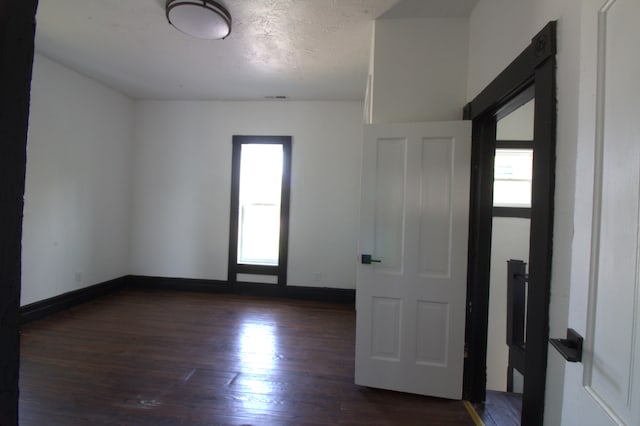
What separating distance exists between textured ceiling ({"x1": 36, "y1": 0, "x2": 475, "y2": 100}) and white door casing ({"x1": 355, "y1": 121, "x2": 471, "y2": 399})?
1040 millimetres

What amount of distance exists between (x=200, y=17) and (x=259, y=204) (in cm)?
259

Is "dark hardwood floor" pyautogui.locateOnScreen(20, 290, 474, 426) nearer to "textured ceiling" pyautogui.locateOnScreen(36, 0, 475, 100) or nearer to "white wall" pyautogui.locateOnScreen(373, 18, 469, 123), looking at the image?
"white wall" pyautogui.locateOnScreen(373, 18, 469, 123)

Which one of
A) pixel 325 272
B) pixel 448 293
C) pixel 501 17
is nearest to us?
pixel 501 17

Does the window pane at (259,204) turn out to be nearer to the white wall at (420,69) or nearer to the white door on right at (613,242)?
the white wall at (420,69)

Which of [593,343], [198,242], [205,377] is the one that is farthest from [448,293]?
[198,242]

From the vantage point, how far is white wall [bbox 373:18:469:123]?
2.22m

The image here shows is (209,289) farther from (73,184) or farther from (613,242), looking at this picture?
(613,242)

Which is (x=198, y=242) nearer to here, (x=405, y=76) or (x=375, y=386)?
(x=375, y=386)

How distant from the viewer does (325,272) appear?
4191mm

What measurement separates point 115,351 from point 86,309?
4.59 feet

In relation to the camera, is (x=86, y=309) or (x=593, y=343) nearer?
(x=593, y=343)

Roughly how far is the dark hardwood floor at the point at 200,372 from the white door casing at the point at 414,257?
28 centimetres

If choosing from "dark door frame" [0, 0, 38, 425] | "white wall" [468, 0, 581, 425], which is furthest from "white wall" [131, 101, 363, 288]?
"dark door frame" [0, 0, 38, 425]

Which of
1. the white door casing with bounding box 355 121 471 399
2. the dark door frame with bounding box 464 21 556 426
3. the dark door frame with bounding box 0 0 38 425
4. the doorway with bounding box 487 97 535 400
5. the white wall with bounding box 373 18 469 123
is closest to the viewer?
the dark door frame with bounding box 0 0 38 425
